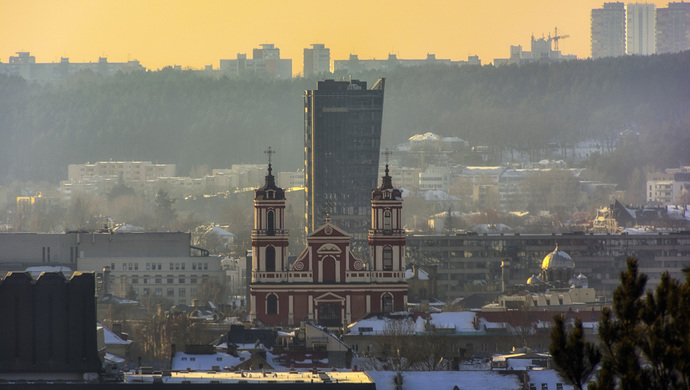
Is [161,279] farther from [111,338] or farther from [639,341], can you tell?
[639,341]

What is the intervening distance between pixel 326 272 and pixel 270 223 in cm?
291

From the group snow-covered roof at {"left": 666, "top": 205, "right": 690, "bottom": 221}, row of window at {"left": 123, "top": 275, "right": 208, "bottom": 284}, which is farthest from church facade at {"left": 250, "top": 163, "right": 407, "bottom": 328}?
snow-covered roof at {"left": 666, "top": 205, "right": 690, "bottom": 221}

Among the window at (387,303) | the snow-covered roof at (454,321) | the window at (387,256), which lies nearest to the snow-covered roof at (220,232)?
the window at (387,256)

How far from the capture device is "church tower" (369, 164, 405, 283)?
92938mm

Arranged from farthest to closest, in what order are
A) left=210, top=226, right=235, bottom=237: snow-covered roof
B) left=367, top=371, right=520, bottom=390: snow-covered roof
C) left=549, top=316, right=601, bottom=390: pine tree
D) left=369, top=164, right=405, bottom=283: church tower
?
1. left=210, top=226, right=235, bottom=237: snow-covered roof
2. left=369, top=164, right=405, bottom=283: church tower
3. left=367, top=371, right=520, bottom=390: snow-covered roof
4. left=549, top=316, right=601, bottom=390: pine tree

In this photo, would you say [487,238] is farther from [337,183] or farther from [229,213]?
[229,213]

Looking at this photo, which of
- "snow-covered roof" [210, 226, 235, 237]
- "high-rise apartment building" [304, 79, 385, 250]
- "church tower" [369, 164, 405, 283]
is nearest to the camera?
"church tower" [369, 164, 405, 283]

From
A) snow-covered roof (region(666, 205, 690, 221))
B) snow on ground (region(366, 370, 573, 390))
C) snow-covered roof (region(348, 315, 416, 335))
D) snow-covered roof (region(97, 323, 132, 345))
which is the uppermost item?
snow-covered roof (region(666, 205, 690, 221))

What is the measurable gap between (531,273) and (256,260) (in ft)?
119

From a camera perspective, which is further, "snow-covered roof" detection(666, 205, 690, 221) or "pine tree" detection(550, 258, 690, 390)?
"snow-covered roof" detection(666, 205, 690, 221)

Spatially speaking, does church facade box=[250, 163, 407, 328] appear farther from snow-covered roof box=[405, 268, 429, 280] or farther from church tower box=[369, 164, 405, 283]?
snow-covered roof box=[405, 268, 429, 280]

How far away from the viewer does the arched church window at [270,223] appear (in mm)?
93000

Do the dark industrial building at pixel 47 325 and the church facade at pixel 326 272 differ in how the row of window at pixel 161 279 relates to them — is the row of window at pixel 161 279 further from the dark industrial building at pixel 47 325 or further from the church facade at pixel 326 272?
the dark industrial building at pixel 47 325

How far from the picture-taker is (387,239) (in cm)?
9331
